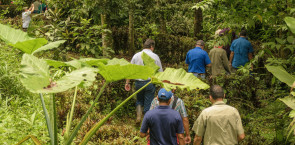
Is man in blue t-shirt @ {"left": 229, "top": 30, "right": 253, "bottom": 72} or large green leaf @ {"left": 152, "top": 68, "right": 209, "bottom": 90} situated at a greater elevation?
large green leaf @ {"left": 152, "top": 68, "right": 209, "bottom": 90}

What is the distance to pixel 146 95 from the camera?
21.5 feet

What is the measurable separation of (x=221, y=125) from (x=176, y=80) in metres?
1.94

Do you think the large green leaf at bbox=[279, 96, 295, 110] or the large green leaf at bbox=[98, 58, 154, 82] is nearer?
the large green leaf at bbox=[98, 58, 154, 82]

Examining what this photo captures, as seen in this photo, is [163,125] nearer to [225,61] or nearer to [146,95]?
[146,95]

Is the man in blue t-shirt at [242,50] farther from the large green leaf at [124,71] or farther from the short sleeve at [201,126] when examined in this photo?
the large green leaf at [124,71]

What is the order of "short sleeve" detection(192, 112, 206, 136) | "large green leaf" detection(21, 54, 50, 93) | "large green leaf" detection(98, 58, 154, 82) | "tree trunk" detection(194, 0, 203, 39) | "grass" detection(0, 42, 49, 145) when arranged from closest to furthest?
"large green leaf" detection(21, 54, 50, 93), "large green leaf" detection(98, 58, 154, 82), "short sleeve" detection(192, 112, 206, 136), "grass" detection(0, 42, 49, 145), "tree trunk" detection(194, 0, 203, 39)

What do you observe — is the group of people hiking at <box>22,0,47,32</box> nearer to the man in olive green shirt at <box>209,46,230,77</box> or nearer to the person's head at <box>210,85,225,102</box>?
the man in olive green shirt at <box>209,46,230,77</box>

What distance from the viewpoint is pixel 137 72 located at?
7.05 ft

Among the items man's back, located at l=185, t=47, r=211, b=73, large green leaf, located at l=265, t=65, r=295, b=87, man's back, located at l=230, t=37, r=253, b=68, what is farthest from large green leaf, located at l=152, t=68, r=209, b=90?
man's back, located at l=230, t=37, r=253, b=68

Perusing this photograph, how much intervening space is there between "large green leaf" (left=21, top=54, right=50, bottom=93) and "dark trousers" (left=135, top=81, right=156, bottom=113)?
446 centimetres

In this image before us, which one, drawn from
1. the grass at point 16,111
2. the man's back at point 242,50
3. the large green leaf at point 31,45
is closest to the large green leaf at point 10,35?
the large green leaf at point 31,45

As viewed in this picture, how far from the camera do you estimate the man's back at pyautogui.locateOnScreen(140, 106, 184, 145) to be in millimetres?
4234

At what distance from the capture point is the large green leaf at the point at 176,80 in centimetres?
230

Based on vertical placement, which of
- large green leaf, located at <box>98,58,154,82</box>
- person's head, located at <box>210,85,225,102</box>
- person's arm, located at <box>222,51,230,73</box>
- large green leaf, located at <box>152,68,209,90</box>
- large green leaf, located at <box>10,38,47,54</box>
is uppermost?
large green leaf, located at <box>10,38,47,54</box>
